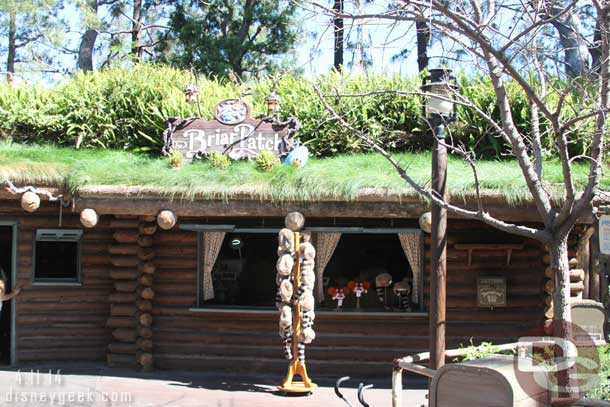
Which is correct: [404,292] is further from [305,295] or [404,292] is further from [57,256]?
[57,256]

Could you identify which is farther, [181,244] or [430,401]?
[181,244]

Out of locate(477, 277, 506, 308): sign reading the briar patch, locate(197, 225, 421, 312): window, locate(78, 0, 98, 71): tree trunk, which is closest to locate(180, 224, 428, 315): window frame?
locate(197, 225, 421, 312): window

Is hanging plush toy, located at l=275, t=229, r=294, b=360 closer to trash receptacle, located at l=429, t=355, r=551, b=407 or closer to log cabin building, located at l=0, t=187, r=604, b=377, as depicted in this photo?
log cabin building, located at l=0, t=187, r=604, b=377

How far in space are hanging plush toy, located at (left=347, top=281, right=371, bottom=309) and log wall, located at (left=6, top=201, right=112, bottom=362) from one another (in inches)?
144

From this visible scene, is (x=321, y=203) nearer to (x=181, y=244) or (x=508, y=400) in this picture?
(x=181, y=244)

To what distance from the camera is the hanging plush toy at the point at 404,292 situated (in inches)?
459

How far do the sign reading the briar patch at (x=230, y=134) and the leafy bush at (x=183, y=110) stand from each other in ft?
4.16

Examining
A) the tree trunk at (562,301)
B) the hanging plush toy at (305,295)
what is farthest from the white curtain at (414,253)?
the tree trunk at (562,301)

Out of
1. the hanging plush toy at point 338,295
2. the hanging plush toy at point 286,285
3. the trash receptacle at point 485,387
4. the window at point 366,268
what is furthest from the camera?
the window at point 366,268

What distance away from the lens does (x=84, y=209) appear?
11.1 metres

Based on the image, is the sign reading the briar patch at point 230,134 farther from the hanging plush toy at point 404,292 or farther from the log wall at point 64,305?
the hanging plush toy at point 404,292

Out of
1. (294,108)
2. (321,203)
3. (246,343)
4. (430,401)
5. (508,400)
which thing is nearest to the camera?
(508,400)

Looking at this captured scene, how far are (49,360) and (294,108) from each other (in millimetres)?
5624

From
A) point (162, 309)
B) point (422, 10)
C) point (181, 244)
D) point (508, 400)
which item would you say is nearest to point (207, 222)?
point (181, 244)
